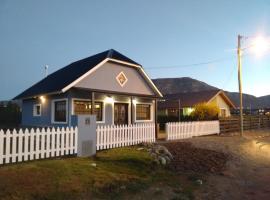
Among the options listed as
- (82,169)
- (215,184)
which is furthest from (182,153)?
(82,169)

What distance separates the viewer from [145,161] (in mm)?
8625

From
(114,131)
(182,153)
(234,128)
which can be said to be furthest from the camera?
(234,128)

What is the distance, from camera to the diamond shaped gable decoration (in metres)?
18.3

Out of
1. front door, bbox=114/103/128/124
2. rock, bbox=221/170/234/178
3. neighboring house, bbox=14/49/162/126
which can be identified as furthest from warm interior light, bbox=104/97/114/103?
rock, bbox=221/170/234/178

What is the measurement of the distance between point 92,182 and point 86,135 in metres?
3.96

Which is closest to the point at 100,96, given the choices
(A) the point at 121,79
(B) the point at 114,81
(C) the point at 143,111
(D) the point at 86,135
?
(B) the point at 114,81

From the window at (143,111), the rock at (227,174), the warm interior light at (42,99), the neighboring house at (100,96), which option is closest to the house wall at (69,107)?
the neighboring house at (100,96)

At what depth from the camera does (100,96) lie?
676 inches

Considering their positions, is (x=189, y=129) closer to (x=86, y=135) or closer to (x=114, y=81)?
(x=114, y=81)

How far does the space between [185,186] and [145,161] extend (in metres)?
1.91

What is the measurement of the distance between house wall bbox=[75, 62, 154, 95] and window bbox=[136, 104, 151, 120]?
1.13 meters

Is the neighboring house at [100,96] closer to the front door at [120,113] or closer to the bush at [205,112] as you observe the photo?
the front door at [120,113]

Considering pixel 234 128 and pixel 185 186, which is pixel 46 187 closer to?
pixel 185 186

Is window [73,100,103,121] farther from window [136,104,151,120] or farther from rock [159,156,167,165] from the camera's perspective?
rock [159,156,167,165]
